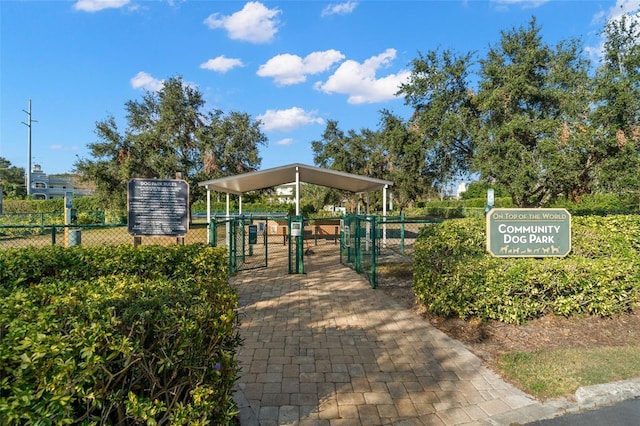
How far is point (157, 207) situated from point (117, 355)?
444 centimetres

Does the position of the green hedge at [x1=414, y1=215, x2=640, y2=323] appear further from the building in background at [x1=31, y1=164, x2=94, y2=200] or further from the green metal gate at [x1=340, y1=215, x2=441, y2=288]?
the building in background at [x1=31, y1=164, x2=94, y2=200]

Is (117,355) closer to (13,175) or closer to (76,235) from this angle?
(76,235)

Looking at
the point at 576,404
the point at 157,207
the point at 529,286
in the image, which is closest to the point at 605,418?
the point at 576,404

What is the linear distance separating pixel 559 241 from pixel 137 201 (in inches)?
248

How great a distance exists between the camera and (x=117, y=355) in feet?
5.54

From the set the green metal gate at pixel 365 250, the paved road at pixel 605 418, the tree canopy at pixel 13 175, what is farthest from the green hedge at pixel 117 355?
the tree canopy at pixel 13 175

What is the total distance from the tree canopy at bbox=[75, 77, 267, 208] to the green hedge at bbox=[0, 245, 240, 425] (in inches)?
699

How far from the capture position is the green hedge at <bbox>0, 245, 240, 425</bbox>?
1498 millimetres

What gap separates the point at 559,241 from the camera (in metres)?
5.25

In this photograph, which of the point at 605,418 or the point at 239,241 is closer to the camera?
the point at 605,418

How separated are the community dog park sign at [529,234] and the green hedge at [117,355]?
4.12 m

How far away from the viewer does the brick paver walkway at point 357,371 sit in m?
2.82

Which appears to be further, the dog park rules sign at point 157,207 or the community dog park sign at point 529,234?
the dog park rules sign at point 157,207

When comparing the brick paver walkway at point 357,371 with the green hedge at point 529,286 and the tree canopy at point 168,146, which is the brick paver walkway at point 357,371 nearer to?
the green hedge at point 529,286
